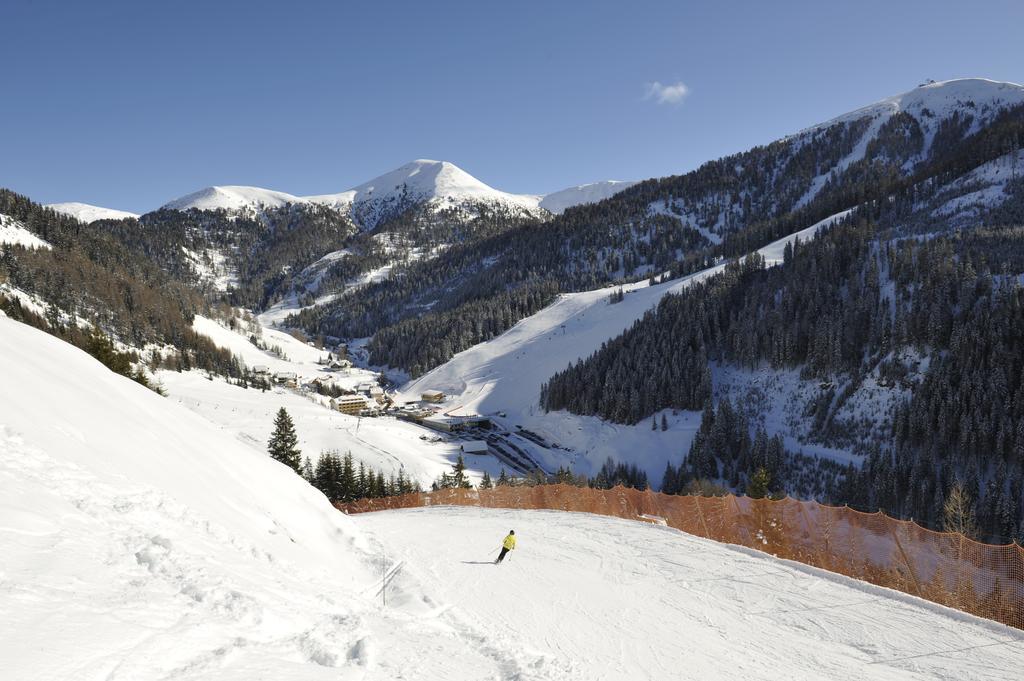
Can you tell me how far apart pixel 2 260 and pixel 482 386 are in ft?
337

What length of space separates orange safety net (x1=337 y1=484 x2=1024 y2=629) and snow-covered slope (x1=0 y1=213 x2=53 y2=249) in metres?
155

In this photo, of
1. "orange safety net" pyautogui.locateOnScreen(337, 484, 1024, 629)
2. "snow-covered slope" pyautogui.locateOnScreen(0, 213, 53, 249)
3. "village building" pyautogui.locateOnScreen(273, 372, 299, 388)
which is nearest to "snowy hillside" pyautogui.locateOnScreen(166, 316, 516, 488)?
"village building" pyautogui.locateOnScreen(273, 372, 299, 388)

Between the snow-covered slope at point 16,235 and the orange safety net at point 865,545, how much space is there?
155 m

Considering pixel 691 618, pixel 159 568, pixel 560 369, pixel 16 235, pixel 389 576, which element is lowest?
pixel 560 369

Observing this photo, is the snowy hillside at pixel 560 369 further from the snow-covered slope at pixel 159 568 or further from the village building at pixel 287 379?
the snow-covered slope at pixel 159 568

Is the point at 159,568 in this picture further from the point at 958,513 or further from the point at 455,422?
the point at 455,422

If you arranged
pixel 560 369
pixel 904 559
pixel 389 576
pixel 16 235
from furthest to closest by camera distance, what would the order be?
pixel 16 235 → pixel 560 369 → pixel 389 576 → pixel 904 559

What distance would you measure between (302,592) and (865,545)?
17.9m

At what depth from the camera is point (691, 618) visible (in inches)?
548

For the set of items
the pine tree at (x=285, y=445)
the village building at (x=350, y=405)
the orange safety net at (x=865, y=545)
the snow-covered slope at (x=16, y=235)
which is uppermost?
the snow-covered slope at (x=16, y=235)

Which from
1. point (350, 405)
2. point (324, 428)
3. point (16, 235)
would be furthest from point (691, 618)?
point (16, 235)

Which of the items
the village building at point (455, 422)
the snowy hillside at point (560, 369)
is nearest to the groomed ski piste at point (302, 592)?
the snowy hillside at point (560, 369)

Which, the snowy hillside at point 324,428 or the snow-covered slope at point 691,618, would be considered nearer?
the snow-covered slope at point 691,618

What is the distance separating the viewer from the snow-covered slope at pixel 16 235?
11688cm
